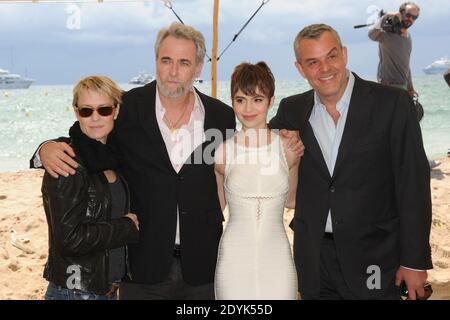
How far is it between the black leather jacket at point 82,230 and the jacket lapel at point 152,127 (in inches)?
15.2

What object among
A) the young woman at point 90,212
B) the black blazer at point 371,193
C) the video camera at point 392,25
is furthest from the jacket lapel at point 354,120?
the video camera at point 392,25

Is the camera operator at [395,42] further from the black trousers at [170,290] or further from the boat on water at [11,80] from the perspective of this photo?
the boat on water at [11,80]

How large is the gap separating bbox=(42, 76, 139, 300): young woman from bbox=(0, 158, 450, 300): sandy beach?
362cm

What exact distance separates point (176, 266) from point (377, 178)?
1206 mm

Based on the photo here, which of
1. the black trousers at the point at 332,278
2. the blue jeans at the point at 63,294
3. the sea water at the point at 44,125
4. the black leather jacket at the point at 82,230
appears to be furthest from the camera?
the sea water at the point at 44,125

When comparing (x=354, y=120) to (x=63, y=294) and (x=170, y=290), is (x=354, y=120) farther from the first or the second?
(x=63, y=294)

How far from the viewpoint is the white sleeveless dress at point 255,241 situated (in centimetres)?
267

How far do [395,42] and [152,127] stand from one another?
7.66m

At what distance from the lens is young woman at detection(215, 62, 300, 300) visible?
267 centimetres

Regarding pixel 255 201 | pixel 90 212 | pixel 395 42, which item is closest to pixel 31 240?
pixel 90 212

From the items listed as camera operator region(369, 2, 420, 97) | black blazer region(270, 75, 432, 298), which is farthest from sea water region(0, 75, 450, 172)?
black blazer region(270, 75, 432, 298)

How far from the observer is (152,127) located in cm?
291
